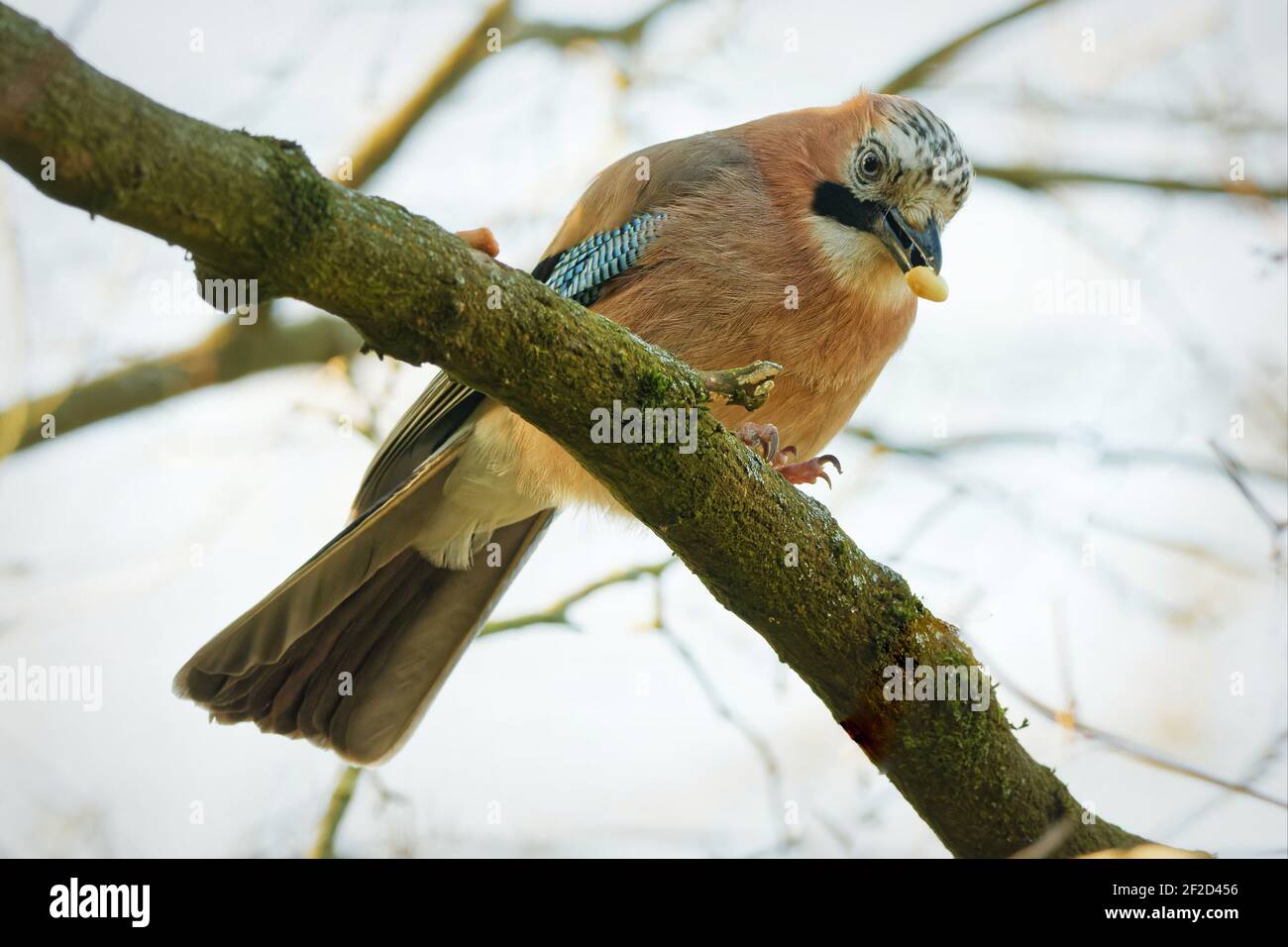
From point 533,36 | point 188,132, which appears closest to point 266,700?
point 188,132

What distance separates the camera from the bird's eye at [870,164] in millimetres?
5262

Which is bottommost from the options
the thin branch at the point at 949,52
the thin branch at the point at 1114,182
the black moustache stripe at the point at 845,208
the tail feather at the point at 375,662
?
the tail feather at the point at 375,662

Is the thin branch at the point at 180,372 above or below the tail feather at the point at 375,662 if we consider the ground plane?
above

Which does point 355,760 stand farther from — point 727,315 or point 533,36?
point 533,36

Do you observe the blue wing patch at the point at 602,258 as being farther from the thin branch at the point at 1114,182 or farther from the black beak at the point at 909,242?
the thin branch at the point at 1114,182

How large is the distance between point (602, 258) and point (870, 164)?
121 centimetres

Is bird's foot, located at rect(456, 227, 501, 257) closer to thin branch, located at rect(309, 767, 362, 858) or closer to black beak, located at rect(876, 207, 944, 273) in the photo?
black beak, located at rect(876, 207, 944, 273)

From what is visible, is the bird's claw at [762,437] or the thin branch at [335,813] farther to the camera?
the thin branch at [335,813]

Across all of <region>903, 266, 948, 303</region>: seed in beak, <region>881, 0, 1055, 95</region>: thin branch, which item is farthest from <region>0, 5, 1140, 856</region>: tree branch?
<region>881, 0, 1055, 95</region>: thin branch

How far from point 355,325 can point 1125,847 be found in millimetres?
2992

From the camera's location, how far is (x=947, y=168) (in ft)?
17.1

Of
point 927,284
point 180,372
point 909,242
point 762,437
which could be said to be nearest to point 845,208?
point 909,242

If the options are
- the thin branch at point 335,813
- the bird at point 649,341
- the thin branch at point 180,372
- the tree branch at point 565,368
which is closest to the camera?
the tree branch at point 565,368

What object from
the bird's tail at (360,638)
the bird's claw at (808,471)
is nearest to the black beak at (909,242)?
the bird's claw at (808,471)
